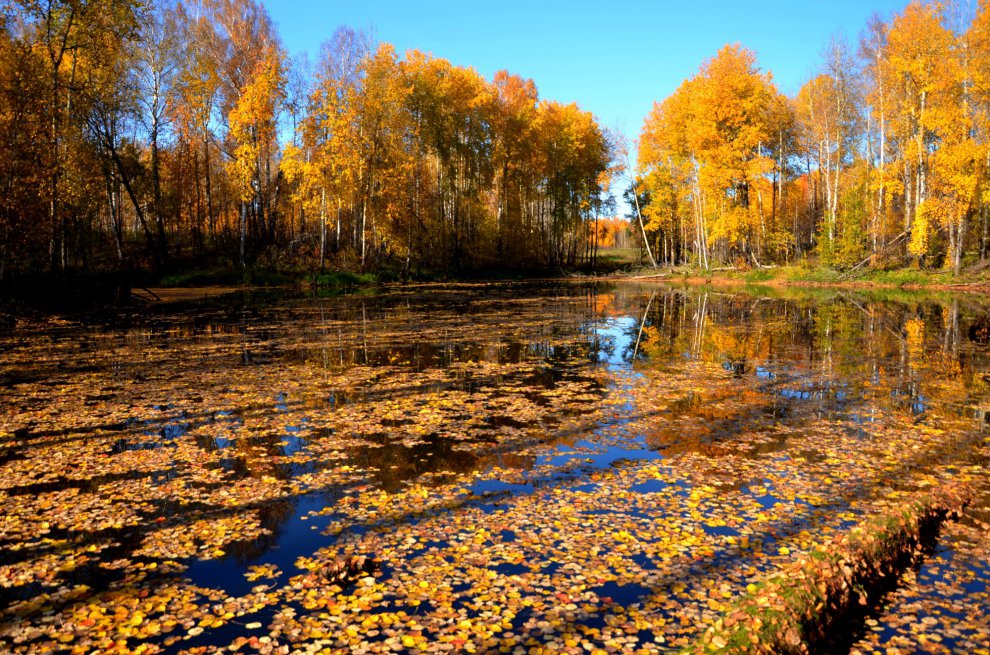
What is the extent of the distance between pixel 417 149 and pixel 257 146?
35.4 ft

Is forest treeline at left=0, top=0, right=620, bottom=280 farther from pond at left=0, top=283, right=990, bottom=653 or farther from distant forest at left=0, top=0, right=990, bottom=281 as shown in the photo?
pond at left=0, top=283, right=990, bottom=653

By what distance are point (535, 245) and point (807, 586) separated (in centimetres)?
5174

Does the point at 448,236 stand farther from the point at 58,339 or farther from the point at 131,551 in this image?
the point at 131,551

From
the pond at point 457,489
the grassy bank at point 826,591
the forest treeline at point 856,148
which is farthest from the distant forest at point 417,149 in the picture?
the grassy bank at point 826,591

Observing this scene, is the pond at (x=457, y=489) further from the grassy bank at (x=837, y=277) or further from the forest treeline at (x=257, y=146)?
the grassy bank at (x=837, y=277)

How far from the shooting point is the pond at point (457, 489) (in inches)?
168

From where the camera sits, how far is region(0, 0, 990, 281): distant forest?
24469 mm

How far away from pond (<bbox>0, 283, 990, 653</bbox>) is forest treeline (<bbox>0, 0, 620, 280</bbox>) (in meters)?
14.5

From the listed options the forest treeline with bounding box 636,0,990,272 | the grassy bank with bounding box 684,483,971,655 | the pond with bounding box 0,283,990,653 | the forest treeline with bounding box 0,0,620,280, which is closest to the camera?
the grassy bank with bounding box 684,483,971,655

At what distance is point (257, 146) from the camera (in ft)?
117

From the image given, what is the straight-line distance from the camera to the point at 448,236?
47188 mm

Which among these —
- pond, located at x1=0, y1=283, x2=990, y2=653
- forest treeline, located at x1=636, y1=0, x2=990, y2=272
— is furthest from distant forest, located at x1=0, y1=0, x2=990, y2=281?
pond, located at x1=0, y1=283, x2=990, y2=653

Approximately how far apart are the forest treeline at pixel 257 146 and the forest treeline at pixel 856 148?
31.4 feet

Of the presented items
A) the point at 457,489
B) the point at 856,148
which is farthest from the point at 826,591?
the point at 856,148
